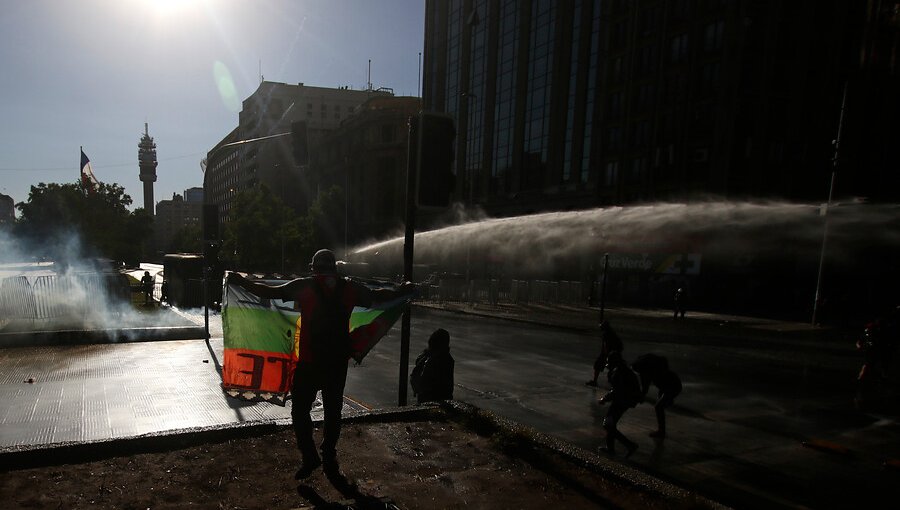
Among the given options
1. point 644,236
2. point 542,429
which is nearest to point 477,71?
point 644,236

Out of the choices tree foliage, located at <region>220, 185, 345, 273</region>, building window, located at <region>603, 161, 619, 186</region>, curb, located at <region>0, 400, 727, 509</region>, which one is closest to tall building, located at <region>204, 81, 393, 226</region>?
tree foliage, located at <region>220, 185, 345, 273</region>

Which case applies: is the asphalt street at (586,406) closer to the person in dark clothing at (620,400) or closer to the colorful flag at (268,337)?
the person in dark clothing at (620,400)

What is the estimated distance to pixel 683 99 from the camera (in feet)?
116

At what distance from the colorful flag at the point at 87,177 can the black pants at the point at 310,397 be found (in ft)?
127

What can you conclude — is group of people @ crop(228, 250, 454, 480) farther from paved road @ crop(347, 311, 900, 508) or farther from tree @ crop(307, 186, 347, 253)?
tree @ crop(307, 186, 347, 253)

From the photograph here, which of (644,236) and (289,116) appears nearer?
(644,236)

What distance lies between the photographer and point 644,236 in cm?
3359

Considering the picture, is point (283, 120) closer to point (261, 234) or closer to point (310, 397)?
point (261, 234)

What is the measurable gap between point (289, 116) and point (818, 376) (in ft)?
312

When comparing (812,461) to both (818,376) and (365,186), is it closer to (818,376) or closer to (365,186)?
(818,376)

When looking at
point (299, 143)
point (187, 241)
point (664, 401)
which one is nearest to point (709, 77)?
point (299, 143)

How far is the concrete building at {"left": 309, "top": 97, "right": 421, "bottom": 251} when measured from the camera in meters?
61.2

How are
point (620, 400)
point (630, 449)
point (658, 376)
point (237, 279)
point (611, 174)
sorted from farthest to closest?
1. point (611, 174)
2. point (658, 376)
3. point (620, 400)
4. point (630, 449)
5. point (237, 279)

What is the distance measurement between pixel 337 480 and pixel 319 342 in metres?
1.13
